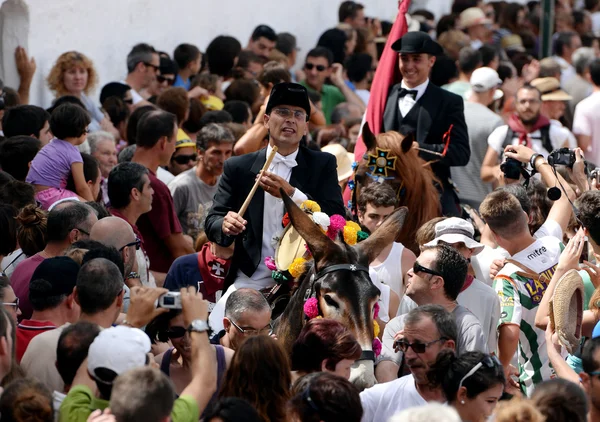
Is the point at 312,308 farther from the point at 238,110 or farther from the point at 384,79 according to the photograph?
the point at 238,110

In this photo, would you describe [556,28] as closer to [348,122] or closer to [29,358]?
[348,122]

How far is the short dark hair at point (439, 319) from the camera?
228 inches

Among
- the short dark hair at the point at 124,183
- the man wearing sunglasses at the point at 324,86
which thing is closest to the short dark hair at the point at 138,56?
the man wearing sunglasses at the point at 324,86

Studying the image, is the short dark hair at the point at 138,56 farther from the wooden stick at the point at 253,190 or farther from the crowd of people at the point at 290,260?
the wooden stick at the point at 253,190

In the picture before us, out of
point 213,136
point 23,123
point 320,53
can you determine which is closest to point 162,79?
point 320,53

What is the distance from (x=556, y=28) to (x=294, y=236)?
1530cm

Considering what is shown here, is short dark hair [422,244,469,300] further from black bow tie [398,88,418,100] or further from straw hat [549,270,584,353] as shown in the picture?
black bow tie [398,88,418,100]

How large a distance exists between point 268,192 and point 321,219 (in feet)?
1.58

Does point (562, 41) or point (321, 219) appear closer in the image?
point (321, 219)

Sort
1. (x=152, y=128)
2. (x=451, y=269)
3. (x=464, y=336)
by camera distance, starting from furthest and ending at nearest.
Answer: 1. (x=152, y=128)
2. (x=451, y=269)
3. (x=464, y=336)

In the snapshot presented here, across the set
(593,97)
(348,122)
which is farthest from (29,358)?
(593,97)

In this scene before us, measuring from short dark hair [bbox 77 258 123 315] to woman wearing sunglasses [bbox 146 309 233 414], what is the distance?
29 centimetres

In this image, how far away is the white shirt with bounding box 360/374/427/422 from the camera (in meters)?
5.62

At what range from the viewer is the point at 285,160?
23.3 ft
